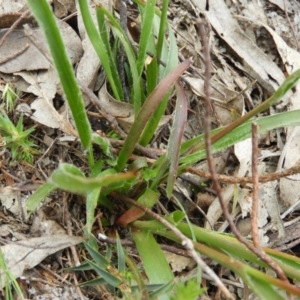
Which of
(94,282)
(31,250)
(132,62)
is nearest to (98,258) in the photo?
(94,282)

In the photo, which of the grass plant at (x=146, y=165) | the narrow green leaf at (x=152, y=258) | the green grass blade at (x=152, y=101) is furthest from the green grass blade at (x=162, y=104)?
the narrow green leaf at (x=152, y=258)

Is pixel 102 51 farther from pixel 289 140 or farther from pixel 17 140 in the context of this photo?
pixel 289 140

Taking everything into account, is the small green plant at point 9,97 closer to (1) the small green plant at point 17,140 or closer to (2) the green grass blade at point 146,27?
(1) the small green plant at point 17,140

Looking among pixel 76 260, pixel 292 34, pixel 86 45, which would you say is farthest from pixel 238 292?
pixel 292 34

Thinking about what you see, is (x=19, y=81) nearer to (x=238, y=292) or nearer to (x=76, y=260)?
(x=76, y=260)

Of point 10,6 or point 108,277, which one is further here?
point 10,6

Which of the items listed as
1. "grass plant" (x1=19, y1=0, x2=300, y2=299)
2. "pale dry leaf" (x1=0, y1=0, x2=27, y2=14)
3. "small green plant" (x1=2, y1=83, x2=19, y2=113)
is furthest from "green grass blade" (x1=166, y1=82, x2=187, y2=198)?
"pale dry leaf" (x1=0, y1=0, x2=27, y2=14)
